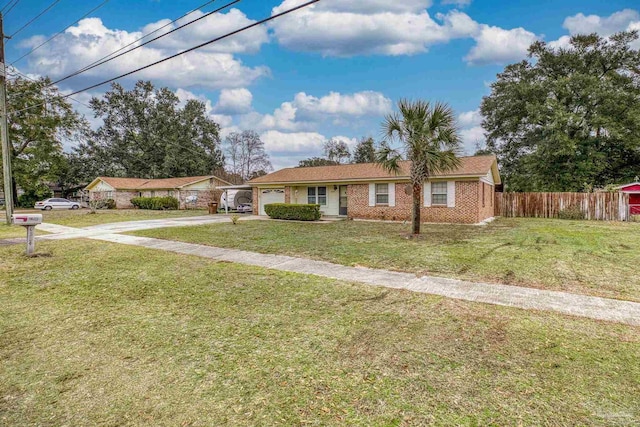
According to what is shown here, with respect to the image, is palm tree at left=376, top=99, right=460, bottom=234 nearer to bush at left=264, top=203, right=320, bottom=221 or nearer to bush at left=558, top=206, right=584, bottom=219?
bush at left=264, top=203, right=320, bottom=221

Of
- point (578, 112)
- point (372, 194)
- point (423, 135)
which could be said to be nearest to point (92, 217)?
point (372, 194)

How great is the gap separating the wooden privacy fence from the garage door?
43.8ft

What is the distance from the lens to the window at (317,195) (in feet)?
66.4

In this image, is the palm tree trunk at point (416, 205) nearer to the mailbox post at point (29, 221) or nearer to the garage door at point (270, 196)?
the mailbox post at point (29, 221)

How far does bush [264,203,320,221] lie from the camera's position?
686 inches

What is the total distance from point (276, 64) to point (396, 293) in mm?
15733

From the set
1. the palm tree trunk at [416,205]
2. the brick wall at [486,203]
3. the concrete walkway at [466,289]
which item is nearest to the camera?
the concrete walkway at [466,289]

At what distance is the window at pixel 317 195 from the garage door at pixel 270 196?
6.27 feet

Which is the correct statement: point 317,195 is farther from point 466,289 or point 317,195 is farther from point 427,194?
point 466,289

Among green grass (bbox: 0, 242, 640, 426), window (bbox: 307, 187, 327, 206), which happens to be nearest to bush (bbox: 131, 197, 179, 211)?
window (bbox: 307, 187, 327, 206)

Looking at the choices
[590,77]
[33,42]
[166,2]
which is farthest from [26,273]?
[590,77]

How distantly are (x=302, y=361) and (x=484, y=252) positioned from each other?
22.1 feet

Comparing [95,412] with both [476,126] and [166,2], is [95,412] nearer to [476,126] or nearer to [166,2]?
[166,2]

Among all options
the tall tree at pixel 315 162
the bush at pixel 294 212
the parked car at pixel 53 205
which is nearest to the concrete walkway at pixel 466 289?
the bush at pixel 294 212
